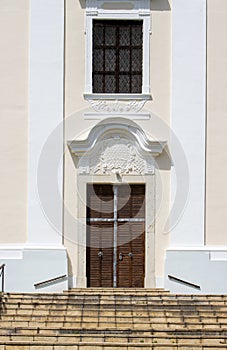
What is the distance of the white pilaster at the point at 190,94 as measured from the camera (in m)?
17.9

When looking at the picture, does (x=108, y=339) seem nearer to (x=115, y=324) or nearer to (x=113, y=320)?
(x=115, y=324)

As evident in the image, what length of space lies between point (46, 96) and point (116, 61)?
1701 millimetres

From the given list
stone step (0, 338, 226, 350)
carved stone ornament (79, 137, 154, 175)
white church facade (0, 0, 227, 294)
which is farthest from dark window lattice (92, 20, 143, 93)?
stone step (0, 338, 226, 350)

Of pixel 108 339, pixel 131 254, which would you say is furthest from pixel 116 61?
pixel 108 339

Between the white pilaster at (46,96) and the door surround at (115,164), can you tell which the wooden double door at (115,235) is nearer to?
the door surround at (115,164)

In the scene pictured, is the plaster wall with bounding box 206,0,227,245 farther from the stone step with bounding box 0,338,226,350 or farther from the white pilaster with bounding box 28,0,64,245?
the stone step with bounding box 0,338,226,350

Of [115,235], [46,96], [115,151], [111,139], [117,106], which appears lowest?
[115,235]

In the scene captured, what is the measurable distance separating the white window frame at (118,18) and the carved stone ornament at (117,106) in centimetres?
11

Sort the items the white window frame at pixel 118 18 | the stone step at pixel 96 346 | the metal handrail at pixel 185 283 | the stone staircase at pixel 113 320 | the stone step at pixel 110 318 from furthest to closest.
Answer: the white window frame at pixel 118 18 < the metal handrail at pixel 185 283 < the stone step at pixel 110 318 < the stone staircase at pixel 113 320 < the stone step at pixel 96 346

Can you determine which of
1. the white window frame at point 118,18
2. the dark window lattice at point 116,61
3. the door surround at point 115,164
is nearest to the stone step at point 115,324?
the door surround at point 115,164

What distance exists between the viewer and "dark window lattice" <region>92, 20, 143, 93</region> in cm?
1834

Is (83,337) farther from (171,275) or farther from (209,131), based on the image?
(209,131)

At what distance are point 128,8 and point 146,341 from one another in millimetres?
7559

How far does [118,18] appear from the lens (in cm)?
1820
